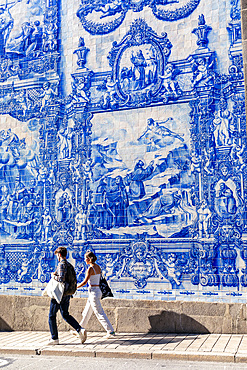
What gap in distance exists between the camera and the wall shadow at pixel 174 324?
8.45 meters

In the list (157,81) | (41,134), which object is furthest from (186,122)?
(41,134)

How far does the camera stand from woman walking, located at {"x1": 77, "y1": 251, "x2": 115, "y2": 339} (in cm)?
830

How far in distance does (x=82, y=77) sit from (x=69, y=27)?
42.2 inches

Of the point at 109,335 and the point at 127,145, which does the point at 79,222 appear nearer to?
the point at 127,145

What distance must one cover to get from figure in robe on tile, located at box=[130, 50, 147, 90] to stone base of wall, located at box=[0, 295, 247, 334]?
12.2ft

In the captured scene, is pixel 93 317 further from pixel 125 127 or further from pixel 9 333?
pixel 125 127

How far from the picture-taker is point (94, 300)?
8375 mm

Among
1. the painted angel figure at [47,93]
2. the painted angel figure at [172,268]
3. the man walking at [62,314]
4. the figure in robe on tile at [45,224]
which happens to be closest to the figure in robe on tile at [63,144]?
the painted angel figure at [47,93]

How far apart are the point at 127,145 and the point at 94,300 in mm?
2724

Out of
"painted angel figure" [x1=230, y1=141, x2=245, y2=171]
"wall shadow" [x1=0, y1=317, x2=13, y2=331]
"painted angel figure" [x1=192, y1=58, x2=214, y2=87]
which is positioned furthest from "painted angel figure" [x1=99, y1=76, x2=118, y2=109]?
"wall shadow" [x1=0, y1=317, x2=13, y2=331]

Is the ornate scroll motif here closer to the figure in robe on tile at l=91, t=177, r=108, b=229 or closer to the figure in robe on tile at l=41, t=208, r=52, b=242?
the figure in robe on tile at l=91, t=177, r=108, b=229

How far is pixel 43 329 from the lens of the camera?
9.31 metres

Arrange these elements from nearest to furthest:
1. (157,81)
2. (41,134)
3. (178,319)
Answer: (178,319), (157,81), (41,134)

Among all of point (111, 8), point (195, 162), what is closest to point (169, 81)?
point (195, 162)
